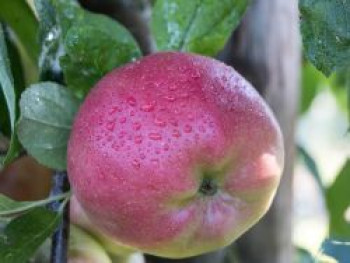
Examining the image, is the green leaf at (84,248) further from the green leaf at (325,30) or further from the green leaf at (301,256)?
the green leaf at (301,256)

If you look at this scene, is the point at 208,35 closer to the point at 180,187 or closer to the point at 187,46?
the point at 187,46

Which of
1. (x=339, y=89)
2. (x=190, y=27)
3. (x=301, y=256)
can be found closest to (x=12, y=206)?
(x=190, y=27)

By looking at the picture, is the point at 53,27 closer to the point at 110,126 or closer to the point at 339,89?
the point at 110,126

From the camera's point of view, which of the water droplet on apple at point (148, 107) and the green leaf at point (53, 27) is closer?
the water droplet on apple at point (148, 107)

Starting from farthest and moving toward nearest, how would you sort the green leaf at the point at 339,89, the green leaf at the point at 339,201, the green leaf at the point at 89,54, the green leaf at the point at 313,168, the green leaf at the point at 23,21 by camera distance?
the green leaf at the point at 339,89 → the green leaf at the point at 313,168 → the green leaf at the point at 339,201 → the green leaf at the point at 23,21 → the green leaf at the point at 89,54

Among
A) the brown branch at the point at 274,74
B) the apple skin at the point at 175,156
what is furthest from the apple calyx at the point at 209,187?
the brown branch at the point at 274,74

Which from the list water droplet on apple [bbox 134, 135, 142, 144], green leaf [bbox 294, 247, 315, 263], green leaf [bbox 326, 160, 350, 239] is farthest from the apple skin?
green leaf [bbox 294, 247, 315, 263]

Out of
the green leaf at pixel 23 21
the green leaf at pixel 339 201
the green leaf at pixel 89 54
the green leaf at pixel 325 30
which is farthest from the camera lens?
the green leaf at pixel 339 201
